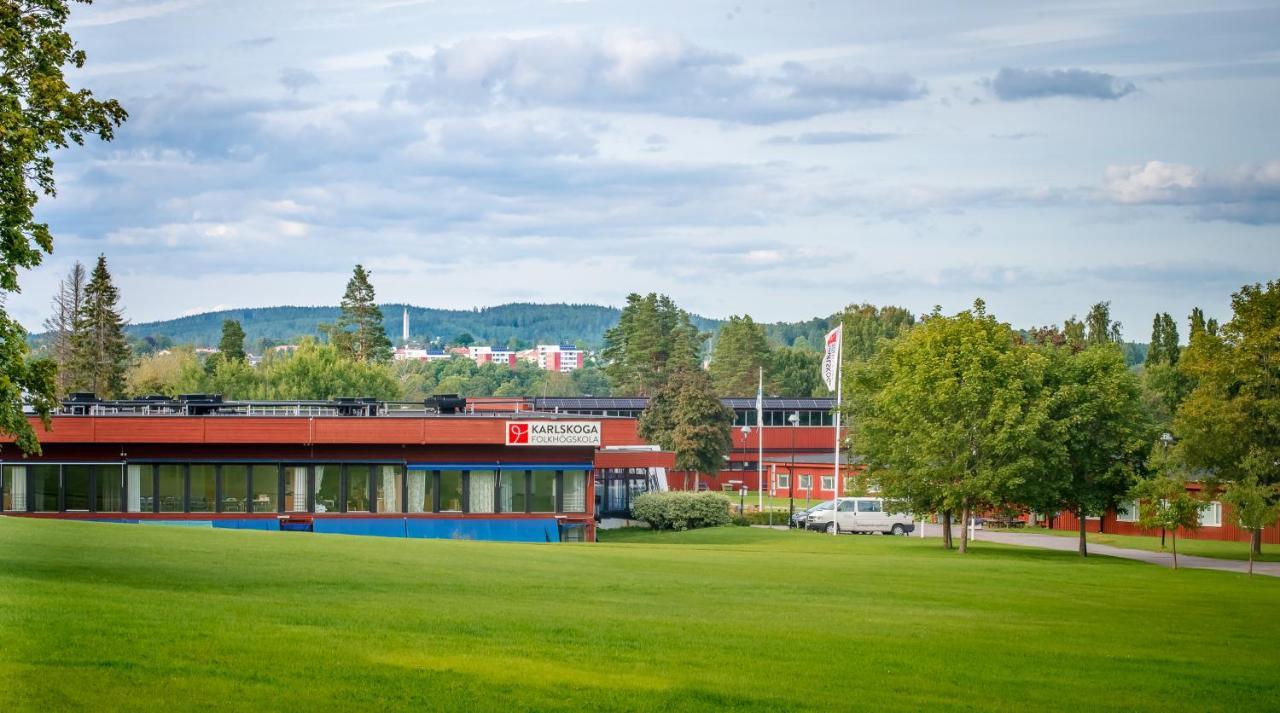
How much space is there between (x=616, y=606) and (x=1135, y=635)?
8.62 meters

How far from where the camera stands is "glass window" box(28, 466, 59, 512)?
56844 millimetres

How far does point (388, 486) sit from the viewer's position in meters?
59.4

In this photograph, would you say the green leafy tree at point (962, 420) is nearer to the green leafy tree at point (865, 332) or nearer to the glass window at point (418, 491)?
the glass window at point (418, 491)

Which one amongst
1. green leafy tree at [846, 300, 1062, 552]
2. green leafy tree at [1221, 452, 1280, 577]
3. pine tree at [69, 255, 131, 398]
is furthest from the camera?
pine tree at [69, 255, 131, 398]

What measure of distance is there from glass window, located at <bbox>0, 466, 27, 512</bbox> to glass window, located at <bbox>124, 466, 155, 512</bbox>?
3817 millimetres

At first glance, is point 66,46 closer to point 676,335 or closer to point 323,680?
point 323,680

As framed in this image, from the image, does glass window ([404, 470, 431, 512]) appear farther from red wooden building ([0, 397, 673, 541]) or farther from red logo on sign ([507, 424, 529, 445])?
red logo on sign ([507, 424, 529, 445])

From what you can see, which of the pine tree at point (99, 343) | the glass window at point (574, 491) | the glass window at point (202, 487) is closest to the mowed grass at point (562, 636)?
the glass window at point (202, 487)

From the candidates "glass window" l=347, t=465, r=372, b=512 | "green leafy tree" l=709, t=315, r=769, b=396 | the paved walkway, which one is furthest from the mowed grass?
"green leafy tree" l=709, t=315, r=769, b=396

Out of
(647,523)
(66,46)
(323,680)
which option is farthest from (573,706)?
(647,523)

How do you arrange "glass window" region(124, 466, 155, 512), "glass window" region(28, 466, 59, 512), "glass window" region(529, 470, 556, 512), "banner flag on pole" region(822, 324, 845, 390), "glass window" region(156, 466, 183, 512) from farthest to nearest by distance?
"banner flag on pole" region(822, 324, 845, 390) < "glass window" region(529, 470, 556, 512) < "glass window" region(156, 466, 183, 512) < "glass window" region(124, 466, 155, 512) < "glass window" region(28, 466, 59, 512)

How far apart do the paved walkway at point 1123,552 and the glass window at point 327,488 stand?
2685 centimetres

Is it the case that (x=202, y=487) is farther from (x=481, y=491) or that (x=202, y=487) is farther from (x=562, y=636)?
(x=562, y=636)

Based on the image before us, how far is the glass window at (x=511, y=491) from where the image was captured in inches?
2363
